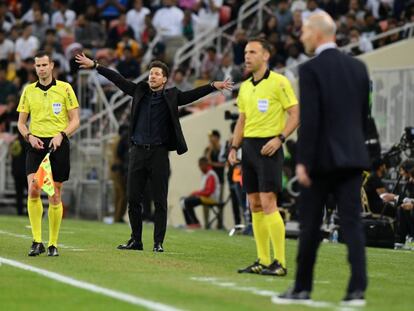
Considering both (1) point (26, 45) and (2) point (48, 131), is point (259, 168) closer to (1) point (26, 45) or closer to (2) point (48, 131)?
(2) point (48, 131)

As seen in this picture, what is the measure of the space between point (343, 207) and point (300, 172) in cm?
46

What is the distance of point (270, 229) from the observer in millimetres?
12719

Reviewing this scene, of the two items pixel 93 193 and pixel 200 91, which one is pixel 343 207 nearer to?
pixel 200 91

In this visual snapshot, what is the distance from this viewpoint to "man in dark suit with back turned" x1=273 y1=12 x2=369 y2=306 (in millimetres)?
10023

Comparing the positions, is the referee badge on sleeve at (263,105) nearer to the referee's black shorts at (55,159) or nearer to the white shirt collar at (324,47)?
the white shirt collar at (324,47)

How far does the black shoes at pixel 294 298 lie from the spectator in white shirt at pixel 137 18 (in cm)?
2310

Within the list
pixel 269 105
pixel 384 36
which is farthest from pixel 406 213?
pixel 269 105

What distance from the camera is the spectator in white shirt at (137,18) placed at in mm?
32969

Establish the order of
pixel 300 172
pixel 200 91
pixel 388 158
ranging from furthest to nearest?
pixel 388 158
pixel 200 91
pixel 300 172

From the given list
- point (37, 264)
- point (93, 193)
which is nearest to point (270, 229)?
point (37, 264)

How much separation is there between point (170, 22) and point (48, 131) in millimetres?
17402

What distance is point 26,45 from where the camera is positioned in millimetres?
33312

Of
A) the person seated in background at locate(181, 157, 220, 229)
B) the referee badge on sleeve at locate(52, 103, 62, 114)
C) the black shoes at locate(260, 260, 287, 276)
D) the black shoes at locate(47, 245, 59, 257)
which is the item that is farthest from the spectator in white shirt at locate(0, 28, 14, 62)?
the black shoes at locate(260, 260, 287, 276)

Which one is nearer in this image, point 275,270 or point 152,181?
point 275,270
